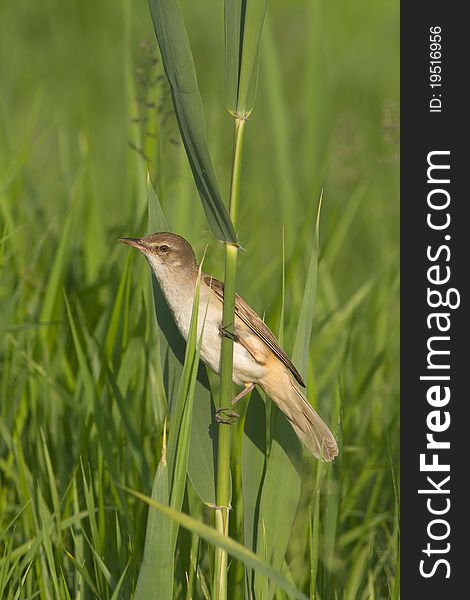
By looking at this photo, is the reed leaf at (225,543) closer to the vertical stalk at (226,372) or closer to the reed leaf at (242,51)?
the vertical stalk at (226,372)

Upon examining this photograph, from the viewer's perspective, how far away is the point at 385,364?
3.81 meters

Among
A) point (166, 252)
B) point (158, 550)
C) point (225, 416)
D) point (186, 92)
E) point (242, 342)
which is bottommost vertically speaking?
point (158, 550)

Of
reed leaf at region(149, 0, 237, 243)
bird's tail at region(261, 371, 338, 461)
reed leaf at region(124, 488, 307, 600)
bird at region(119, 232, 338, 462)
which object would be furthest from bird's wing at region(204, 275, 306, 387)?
reed leaf at region(124, 488, 307, 600)

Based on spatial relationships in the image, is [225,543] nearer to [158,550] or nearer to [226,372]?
[158,550]

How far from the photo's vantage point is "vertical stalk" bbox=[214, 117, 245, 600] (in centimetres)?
189

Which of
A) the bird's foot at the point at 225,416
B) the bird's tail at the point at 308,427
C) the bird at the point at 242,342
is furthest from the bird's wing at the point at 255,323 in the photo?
the bird's foot at the point at 225,416

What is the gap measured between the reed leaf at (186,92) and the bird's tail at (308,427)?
487 millimetres

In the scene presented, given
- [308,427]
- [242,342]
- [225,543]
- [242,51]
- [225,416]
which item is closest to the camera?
[225,543]

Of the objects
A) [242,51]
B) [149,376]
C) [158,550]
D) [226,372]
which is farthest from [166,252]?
[149,376]

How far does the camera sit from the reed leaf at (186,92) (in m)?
1.83

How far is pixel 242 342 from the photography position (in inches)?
92.0

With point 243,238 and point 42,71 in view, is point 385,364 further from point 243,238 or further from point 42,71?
point 42,71

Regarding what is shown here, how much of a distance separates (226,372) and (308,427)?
0.34 m

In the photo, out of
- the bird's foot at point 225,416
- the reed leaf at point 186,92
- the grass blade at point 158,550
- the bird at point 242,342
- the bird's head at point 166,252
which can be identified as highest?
the reed leaf at point 186,92
